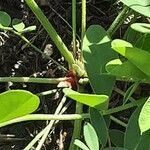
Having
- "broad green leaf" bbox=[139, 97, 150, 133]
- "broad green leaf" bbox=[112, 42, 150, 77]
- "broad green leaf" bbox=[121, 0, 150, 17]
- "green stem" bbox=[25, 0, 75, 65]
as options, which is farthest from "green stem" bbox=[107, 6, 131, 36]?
"broad green leaf" bbox=[139, 97, 150, 133]

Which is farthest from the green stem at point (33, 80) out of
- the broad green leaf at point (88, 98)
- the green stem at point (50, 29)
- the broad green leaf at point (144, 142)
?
the broad green leaf at point (144, 142)

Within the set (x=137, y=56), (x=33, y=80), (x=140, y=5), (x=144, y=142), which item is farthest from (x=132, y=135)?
(x=33, y=80)

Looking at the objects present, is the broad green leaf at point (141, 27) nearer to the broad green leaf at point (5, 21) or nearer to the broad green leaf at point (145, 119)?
the broad green leaf at point (145, 119)

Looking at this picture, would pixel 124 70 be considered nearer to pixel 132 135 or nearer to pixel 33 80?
pixel 132 135

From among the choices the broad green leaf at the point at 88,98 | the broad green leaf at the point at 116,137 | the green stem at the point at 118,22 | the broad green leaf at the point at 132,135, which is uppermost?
the green stem at the point at 118,22

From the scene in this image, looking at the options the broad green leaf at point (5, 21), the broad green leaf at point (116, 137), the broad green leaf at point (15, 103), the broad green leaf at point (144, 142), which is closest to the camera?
the broad green leaf at point (15, 103)

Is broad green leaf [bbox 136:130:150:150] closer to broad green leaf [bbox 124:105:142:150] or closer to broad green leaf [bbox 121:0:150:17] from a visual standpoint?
broad green leaf [bbox 124:105:142:150]
